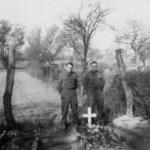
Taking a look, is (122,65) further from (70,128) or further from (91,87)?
(70,128)

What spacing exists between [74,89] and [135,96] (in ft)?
9.33

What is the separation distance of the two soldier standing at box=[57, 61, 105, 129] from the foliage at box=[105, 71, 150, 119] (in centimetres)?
124

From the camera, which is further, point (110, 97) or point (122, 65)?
point (110, 97)

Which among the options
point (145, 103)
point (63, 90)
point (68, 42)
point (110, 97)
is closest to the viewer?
point (63, 90)

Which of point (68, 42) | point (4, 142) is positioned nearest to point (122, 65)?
point (4, 142)

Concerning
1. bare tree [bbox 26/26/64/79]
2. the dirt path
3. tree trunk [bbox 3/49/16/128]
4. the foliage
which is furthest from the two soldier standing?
bare tree [bbox 26/26/64/79]

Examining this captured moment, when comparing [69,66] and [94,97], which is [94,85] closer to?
[94,97]

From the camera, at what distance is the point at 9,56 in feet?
21.1

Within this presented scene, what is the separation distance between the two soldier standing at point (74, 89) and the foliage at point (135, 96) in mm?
1236

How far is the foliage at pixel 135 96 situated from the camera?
8.04 meters

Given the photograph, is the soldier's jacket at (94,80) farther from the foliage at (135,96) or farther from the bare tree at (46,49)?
the bare tree at (46,49)

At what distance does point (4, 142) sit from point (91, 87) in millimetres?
3128

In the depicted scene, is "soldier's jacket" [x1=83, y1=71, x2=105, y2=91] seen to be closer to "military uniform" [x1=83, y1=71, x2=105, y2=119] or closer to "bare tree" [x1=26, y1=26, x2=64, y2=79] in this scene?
"military uniform" [x1=83, y1=71, x2=105, y2=119]

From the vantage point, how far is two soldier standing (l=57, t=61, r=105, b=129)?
6.65 m
